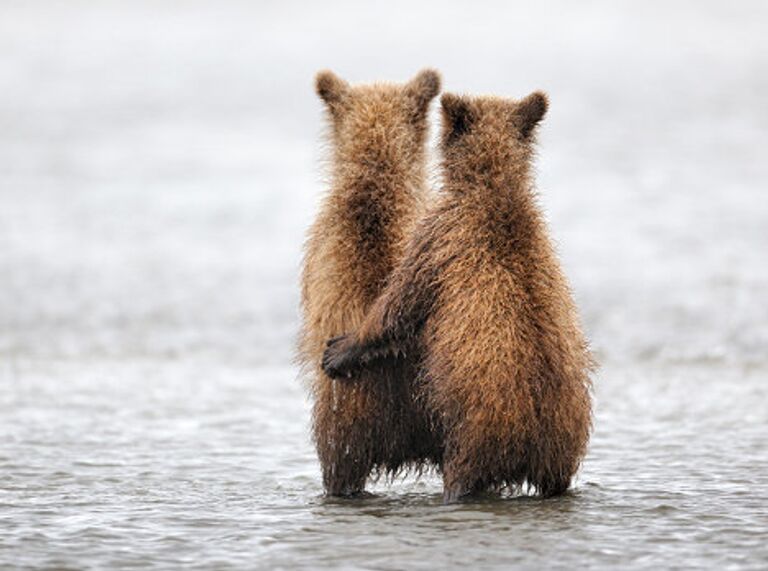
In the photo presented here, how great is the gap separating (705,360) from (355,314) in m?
5.27

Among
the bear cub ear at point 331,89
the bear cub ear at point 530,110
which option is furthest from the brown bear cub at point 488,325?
the bear cub ear at point 331,89

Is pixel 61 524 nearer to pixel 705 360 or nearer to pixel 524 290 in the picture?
pixel 524 290

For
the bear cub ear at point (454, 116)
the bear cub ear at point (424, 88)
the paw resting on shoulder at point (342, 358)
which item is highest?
the bear cub ear at point (424, 88)

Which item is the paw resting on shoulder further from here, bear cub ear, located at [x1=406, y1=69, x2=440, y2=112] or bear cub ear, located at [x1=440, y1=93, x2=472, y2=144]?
bear cub ear, located at [x1=406, y1=69, x2=440, y2=112]

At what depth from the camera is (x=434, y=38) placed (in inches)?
860

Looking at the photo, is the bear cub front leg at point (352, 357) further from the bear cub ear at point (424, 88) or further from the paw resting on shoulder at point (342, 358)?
the bear cub ear at point (424, 88)

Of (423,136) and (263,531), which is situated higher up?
(423,136)

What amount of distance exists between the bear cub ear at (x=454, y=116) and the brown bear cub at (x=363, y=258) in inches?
16.4

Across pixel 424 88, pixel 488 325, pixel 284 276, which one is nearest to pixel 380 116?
pixel 424 88

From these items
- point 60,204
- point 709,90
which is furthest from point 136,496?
point 709,90

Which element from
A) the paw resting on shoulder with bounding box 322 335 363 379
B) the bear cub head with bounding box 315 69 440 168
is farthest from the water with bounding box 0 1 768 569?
the bear cub head with bounding box 315 69 440 168

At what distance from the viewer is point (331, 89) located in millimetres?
7027

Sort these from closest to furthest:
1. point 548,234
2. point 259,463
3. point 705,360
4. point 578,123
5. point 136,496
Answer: point 548,234
point 136,496
point 259,463
point 705,360
point 578,123

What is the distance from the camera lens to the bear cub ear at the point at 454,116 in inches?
250
